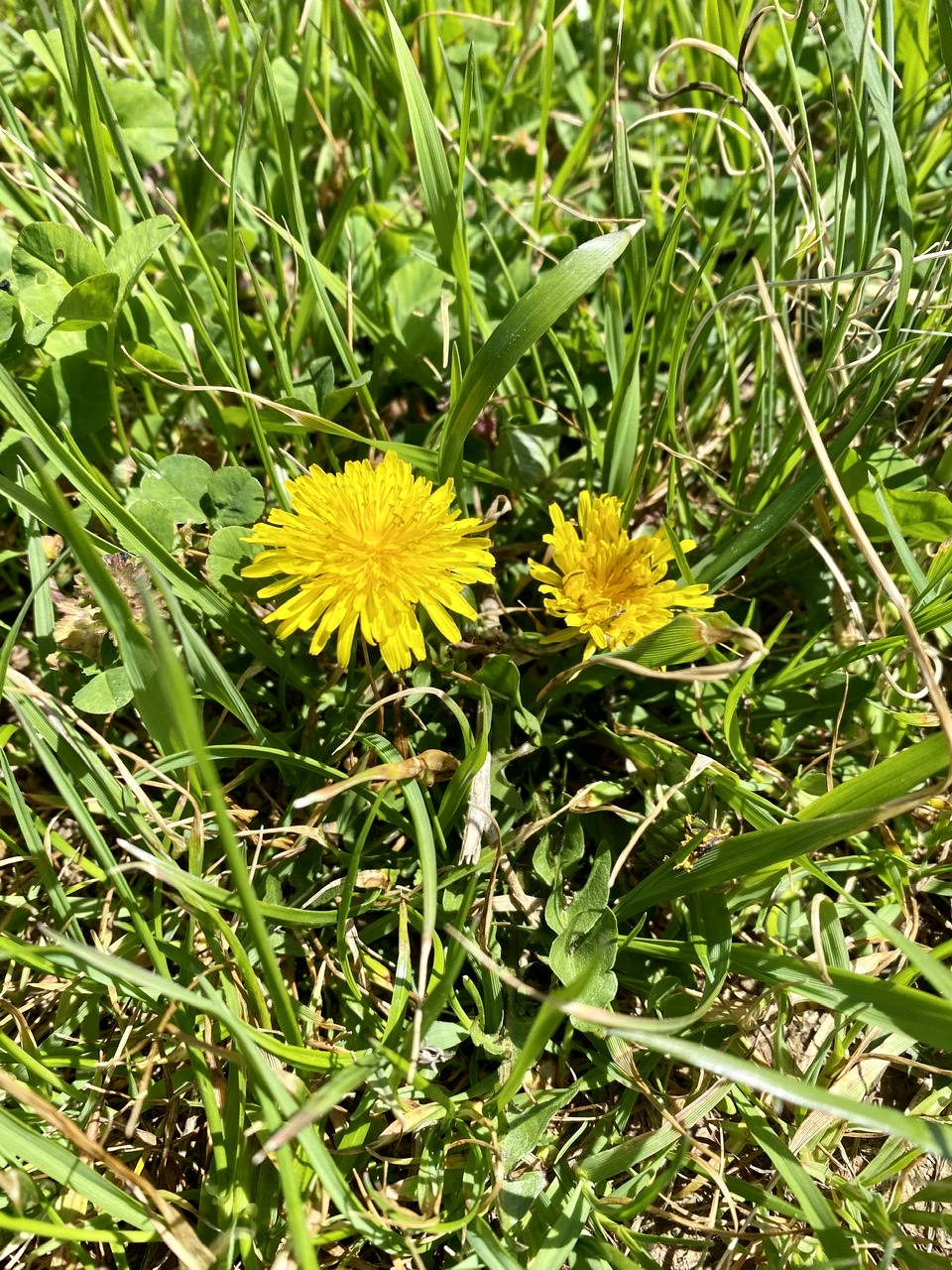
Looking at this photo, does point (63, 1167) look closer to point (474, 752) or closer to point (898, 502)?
point (474, 752)

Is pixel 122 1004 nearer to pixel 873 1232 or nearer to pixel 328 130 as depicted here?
pixel 873 1232

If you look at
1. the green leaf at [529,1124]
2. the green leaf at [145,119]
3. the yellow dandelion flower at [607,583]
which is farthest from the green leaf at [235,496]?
the green leaf at [529,1124]

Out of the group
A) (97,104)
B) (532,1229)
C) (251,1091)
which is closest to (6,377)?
(97,104)

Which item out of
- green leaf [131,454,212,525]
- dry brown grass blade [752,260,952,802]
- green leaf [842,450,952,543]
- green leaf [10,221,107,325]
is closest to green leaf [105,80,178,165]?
green leaf [10,221,107,325]

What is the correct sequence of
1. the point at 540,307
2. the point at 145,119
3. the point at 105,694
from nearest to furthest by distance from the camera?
the point at 540,307 → the point at 105,694 → the point at 145,119

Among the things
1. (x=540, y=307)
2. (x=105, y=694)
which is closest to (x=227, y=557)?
(x=105, y=694)

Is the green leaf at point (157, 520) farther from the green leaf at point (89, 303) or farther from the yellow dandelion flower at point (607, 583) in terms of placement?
the yellow dandelion flower at point (607, 583)

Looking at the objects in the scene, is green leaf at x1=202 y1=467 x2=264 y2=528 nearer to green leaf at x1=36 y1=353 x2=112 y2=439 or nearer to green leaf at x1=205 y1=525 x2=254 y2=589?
green leaf at x1=205 y1=525 x2=254 y2=589
